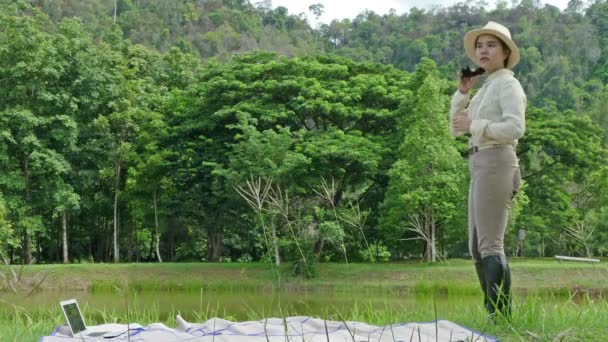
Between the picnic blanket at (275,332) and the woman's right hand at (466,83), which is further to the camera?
the woman's right hand at (466,83)

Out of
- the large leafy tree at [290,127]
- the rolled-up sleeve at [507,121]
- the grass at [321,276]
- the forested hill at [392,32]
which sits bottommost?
the grass at [321,276]

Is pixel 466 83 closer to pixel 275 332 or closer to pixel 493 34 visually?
pixel 493 34

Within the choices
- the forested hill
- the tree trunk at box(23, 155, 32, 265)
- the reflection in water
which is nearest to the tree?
the reflection in water

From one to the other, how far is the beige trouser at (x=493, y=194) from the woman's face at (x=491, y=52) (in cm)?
40

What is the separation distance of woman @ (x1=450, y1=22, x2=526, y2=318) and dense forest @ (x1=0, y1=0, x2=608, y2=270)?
13.6 m

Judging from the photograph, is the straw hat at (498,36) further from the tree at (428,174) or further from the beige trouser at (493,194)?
the tree at (428,174)

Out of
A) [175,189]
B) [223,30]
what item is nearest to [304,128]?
[175,189]

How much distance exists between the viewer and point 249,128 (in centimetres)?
2016

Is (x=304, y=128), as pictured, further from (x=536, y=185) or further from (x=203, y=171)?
(x=536, y=185)

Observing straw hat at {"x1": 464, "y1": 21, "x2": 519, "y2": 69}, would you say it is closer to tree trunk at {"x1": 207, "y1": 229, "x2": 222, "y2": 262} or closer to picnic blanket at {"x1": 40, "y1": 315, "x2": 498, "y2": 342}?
picnic blanket at {"x1": 40, "y1": 315, "x2": 498, "y2": 342}

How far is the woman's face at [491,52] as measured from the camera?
3.54m

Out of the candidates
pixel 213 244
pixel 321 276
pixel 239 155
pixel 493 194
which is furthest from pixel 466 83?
pixel 213 244

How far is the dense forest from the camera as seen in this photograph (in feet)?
63.7

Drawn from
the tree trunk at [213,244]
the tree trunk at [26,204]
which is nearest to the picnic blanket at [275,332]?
the tree trunk at [26,204]
